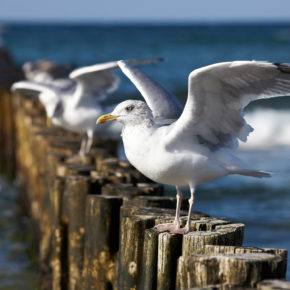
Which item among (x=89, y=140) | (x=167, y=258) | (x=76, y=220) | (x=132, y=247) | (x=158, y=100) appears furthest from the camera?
(x=89, y=140)

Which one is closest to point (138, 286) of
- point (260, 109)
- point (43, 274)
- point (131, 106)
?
point (131, 106)

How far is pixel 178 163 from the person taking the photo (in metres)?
4.39

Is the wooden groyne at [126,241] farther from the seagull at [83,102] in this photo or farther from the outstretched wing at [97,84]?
the outstretched wing at [97,84]

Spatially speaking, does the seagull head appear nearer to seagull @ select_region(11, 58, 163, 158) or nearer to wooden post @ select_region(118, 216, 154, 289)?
wooden post @ select_region(118, 216, 154, 289)

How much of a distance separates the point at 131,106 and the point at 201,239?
1187mm

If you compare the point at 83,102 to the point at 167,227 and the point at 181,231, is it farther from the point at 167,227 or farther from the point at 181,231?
the point at 181,231

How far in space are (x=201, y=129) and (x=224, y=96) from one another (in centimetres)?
27

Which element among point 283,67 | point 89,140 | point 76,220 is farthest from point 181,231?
point 89,140

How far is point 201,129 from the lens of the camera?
452 centimetres

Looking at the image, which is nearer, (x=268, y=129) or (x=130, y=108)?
(x=130, y=108)

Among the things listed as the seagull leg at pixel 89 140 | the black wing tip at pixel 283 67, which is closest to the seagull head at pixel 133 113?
the black wing tip at pixel 283 67

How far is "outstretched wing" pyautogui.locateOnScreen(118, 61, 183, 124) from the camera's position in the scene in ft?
16.7

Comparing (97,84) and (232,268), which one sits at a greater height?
(97,84)

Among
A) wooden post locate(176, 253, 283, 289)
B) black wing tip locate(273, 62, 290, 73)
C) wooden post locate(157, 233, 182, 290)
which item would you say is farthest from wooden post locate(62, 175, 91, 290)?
wooden post locate(176, 253, 283, 289)
